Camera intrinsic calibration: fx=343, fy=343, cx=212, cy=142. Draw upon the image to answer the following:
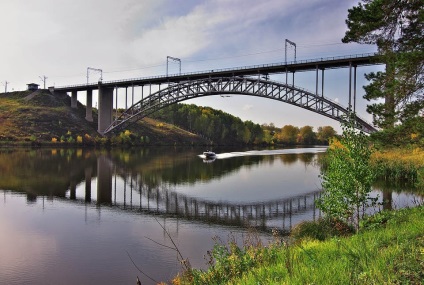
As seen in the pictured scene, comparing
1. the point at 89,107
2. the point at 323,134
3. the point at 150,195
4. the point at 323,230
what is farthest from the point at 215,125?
the point at 323,230

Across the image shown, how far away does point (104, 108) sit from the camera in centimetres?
7556

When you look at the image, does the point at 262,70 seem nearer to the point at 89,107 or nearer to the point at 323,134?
the point at 89,107

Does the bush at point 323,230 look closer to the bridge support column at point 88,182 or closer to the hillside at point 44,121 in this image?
the bridge support column at point 88,182

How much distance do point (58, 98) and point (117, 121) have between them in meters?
24.3

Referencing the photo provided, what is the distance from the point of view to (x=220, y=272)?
7.06 metres

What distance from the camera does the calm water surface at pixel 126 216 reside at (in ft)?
33.9

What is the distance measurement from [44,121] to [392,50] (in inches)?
2948

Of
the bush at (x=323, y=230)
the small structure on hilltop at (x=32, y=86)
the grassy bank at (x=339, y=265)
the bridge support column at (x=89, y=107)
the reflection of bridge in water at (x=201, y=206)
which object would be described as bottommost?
the reflection of bridge in water at (x=201, y=206)

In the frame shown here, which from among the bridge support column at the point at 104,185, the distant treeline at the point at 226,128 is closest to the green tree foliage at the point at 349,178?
the bridge support column at the point at 104,185

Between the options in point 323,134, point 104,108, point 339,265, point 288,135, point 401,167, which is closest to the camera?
point 339,265

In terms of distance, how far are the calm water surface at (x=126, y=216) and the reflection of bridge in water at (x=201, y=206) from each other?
54mm

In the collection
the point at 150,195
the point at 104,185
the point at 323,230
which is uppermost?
the point at 323,230

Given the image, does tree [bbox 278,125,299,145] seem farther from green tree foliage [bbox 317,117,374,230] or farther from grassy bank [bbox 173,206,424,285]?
grassy bank [bbox 173,206,424,285]

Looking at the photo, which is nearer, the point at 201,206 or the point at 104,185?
the point at 201,206
